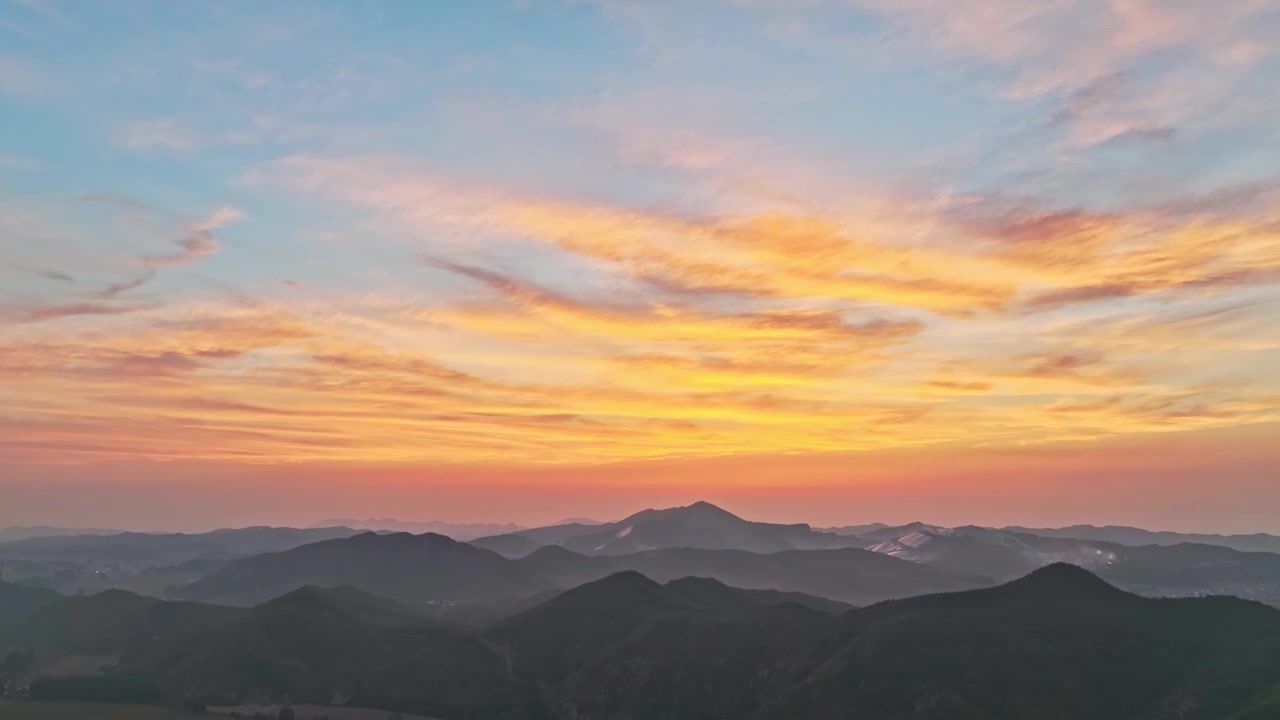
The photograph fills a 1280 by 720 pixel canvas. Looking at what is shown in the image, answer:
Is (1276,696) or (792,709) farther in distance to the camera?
(792,709)

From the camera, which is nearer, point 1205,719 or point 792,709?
point 1205,719

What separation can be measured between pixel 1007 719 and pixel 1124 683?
127ft

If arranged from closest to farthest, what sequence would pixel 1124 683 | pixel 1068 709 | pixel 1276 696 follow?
pixel 1276 696
pixel 1068 709
pixel 1124 683

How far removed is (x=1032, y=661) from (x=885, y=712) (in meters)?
41.0

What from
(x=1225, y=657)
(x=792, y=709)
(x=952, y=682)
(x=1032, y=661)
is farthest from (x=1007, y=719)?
(x=1225, y=657)

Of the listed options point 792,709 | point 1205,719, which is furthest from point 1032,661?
point 792,709

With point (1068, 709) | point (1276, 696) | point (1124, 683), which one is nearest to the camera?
point (1276, 696)

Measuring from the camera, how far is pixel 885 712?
17888cm

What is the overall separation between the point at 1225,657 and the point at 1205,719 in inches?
1419

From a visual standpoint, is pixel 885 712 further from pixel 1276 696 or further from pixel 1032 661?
pixel 1276 696

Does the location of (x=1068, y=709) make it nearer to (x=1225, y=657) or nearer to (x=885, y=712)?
(x=885, y=712)

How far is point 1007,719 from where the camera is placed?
563 feet

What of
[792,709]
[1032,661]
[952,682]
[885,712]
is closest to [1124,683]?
[1032,661]

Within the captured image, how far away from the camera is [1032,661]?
196m
